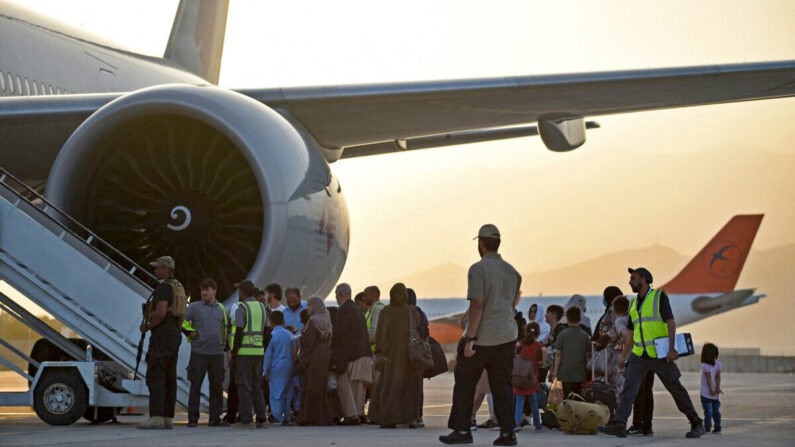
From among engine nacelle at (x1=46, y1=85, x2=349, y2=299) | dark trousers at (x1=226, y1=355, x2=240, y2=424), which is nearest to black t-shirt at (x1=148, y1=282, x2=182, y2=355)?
engine nacelle at (x1=46, y1=85, x2=349, y2=299)

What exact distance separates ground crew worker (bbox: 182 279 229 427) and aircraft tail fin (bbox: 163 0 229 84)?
1015 centimetres

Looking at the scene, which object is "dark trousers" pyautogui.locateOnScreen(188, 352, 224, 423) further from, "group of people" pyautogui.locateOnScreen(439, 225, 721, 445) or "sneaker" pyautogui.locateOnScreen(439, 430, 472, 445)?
"sneaker" pyautogui.locateOnScreen(439, 430, 472, 445)

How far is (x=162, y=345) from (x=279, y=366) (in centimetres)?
180

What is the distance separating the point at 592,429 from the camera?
33.2ft

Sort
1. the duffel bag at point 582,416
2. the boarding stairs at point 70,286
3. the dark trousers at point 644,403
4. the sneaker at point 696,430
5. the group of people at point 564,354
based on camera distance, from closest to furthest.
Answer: the group of people at point 564,354
the sneaker at point 696,430
the duffel bag at point 582,416
the dark trousers at point 644,403
the boarding stairs at point 70,286

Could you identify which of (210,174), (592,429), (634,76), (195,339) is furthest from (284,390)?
(634,76)

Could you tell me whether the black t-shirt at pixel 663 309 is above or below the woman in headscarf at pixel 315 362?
above

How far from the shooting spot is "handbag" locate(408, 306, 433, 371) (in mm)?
10508

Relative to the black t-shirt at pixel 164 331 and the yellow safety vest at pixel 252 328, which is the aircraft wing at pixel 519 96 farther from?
the black t-shirt at pixel 164 331

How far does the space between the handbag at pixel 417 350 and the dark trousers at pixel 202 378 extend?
5.35 ft

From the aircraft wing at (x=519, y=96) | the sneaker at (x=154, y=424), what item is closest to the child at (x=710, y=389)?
the aircraft wing at (x=519, y=96)

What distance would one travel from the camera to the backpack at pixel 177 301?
987 centimetres

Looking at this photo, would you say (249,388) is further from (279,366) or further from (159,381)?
(159,381)

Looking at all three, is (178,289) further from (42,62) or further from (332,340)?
(42,62)
